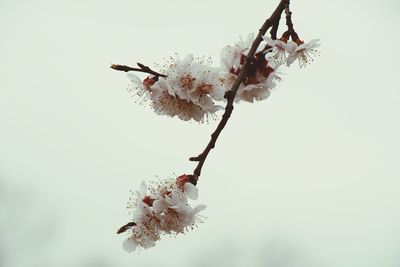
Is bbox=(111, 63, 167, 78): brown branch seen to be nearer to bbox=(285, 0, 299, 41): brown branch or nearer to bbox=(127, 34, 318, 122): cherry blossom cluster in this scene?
bbox=(127, 34, 318, 122): cherry blossom cluster

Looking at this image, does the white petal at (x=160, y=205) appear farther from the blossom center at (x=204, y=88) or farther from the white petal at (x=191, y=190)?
the blossom center at (x=204, y=88)

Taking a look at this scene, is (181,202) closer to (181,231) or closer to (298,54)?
(181,231)

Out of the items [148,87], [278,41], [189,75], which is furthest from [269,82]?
[148,87]

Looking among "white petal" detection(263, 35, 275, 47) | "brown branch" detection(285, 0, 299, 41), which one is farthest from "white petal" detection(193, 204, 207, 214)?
"brown branch" detection(285, 0, 299, 41)

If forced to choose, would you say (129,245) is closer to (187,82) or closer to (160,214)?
(160,214)

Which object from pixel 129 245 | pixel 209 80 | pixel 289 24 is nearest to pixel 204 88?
pixel 209 80
